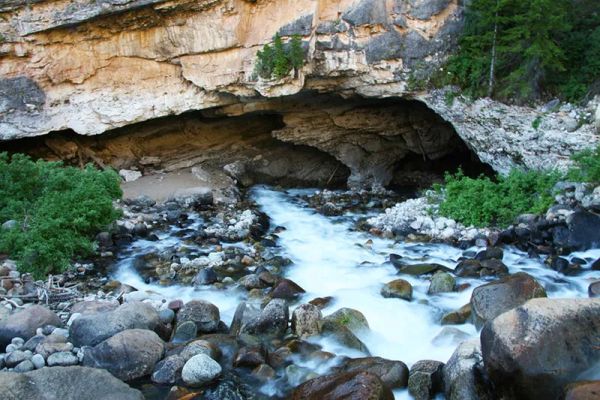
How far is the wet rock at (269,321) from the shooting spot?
6.73m

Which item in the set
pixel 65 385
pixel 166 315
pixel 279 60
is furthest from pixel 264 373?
pixel 279 60

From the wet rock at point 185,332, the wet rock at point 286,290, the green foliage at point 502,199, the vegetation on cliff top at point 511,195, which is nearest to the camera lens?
the wet rock at point 185,332

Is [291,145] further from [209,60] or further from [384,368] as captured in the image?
[384,368]

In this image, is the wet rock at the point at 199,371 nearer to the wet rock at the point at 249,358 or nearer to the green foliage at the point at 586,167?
the wet rock at the point at 249,358

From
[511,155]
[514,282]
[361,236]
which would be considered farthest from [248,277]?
[511,155]

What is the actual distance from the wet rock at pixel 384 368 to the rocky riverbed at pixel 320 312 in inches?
0.7

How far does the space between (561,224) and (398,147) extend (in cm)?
758

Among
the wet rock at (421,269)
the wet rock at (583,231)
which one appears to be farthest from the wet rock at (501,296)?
the wet rock at (583,231)

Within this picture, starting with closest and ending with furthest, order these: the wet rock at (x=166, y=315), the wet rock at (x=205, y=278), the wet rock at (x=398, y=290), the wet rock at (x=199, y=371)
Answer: the wet rock at (x=199, y=371) < the wet rock at (x=166, y=315) < the wet rock at (x=398, y=290) < the wet rock at (x=205, y=278)

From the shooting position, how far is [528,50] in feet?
33.9

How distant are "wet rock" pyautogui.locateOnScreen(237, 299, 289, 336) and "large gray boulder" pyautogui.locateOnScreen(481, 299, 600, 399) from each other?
105 inches

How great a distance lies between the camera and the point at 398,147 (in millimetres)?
16328

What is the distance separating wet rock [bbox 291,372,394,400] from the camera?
186 inches

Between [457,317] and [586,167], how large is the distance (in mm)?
4811
